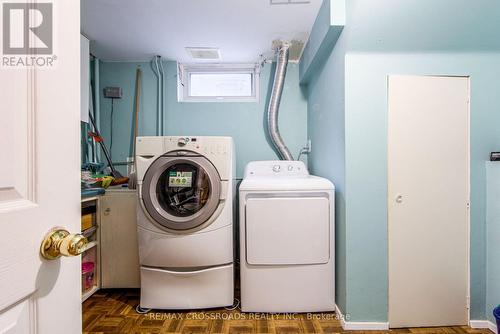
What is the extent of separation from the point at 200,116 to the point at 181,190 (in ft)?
3.79

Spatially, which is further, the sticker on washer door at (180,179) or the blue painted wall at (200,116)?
the blue painted wall at (200,116)

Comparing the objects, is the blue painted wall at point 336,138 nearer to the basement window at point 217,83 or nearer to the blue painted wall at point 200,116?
the blue painted wall at point 200,116

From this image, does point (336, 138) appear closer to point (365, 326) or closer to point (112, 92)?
point (365, 326)

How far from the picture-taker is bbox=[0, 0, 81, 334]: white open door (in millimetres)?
415

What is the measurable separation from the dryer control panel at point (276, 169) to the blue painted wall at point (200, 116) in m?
0.35

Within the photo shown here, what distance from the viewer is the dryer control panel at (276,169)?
7.80ft

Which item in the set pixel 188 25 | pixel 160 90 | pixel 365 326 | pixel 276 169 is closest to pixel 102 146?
pixel 160 90

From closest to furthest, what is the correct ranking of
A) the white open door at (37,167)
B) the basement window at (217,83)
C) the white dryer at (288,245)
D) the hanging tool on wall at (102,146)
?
the white open door at (37,167), the white dryer at (288,245), the hanging tool on wall at (102,146), the basement window at (217,83)

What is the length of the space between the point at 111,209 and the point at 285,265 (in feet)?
4.72

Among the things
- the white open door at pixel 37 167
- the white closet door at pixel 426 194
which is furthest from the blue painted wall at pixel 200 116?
the white open door at pixel 37 167

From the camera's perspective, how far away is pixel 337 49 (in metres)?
1.75

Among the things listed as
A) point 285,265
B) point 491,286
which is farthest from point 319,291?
point 491,286

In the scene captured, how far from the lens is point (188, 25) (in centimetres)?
210

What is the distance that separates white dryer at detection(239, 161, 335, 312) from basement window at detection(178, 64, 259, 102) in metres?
1.41
